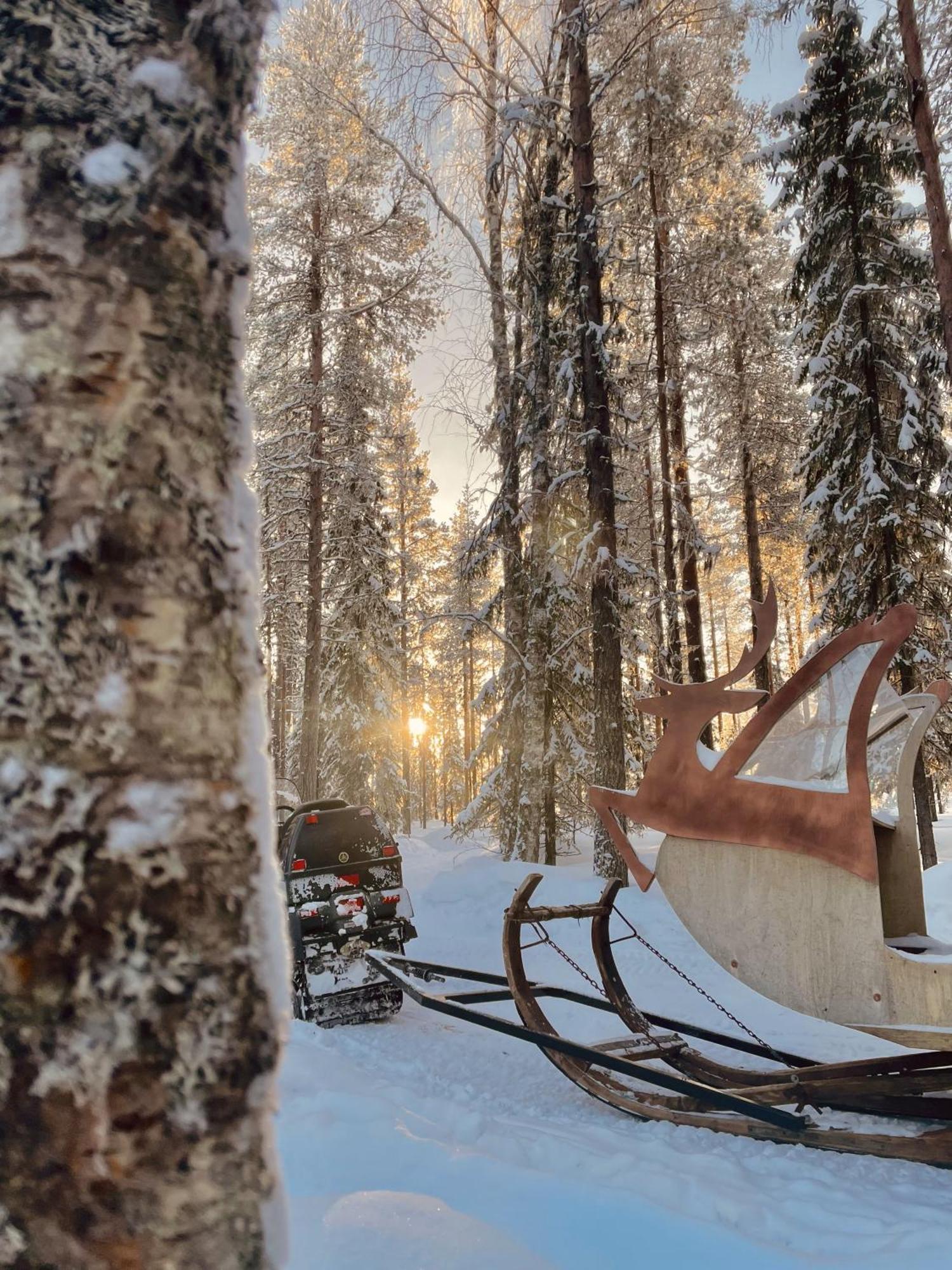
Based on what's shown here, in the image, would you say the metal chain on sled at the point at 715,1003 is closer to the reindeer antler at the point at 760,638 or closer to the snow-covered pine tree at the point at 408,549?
the reindeer antler at the point at 760,638

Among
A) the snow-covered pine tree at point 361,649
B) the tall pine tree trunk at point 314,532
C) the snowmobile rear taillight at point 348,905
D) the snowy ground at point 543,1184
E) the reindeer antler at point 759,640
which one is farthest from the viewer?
the snow-covered pine tree at point 361,649

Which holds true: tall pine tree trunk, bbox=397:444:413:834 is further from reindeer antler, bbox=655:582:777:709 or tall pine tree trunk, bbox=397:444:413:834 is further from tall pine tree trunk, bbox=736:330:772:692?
reindeer antler, bbox=655:582:777:709

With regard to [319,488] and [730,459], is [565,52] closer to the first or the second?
[319,488]

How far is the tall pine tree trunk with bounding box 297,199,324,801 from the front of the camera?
52.7ft

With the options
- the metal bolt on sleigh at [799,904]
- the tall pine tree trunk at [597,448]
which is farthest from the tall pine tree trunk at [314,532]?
the metal bolt on sleigh at [799,904]

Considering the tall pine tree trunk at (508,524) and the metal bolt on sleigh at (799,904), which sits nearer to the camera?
the metal bolt on sleigh at (799,904)

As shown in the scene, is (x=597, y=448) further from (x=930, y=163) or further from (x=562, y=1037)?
(x=562, y=1037)

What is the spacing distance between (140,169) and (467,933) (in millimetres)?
9546

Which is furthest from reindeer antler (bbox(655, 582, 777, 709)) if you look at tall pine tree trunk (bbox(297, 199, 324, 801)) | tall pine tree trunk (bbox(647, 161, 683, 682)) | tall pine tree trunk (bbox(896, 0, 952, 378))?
tall pine tree trunk (bbox(297, 199, 324, 801))

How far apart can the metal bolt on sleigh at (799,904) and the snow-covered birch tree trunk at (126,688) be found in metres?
3.76

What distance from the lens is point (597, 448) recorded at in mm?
11430

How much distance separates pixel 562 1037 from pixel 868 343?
477 inches

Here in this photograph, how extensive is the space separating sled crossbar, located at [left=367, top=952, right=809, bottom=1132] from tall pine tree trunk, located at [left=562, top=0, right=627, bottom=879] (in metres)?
4.94

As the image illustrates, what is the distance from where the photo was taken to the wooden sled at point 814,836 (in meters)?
4.01
